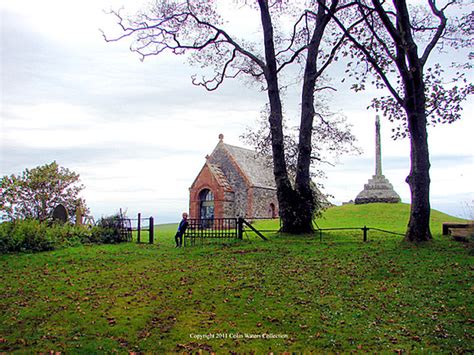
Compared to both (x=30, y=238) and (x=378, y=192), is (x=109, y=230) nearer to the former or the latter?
(x=30, y=238)

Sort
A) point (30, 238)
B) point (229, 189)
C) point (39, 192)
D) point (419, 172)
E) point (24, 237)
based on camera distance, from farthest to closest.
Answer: point (229, 189), point (39, 192), point (30, 238), point (24, 237), point (419, 172)

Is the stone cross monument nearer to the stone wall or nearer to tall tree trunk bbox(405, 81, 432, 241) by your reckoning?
the stone wall

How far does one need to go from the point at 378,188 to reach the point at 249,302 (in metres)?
27.2

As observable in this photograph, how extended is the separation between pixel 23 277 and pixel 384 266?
35.0ft

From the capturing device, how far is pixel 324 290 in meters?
9.64

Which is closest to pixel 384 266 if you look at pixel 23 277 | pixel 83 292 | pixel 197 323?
pixel 197 323

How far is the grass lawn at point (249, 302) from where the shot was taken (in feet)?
23.0

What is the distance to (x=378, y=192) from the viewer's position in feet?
109

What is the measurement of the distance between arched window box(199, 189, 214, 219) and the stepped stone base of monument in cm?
1287

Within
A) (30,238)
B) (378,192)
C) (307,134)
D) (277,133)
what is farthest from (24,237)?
(378,192)

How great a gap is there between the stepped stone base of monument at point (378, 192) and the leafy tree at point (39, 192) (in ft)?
74.4

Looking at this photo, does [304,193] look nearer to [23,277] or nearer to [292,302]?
[292,302]

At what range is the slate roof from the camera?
37381 mm

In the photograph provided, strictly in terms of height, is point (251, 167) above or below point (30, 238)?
above
